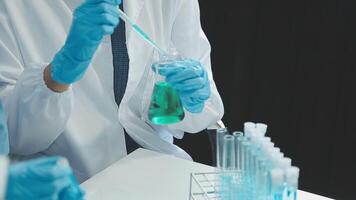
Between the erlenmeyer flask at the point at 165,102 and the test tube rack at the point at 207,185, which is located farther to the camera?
the erlenmeyer flask at the point at 165,102

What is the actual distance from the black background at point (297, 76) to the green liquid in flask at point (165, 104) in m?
1.46

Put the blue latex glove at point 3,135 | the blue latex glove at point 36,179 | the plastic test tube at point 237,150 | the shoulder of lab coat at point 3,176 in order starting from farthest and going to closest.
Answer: the blue latex glove at point 3,135 → the plastic test tube at point 237,150 → the blue latex glove at point 36,179 → the shoulder of lab coat at point 3,176

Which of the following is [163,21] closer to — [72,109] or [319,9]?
[72,109]

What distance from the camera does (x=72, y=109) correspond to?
63.9 inches

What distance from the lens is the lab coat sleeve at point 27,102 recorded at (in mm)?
1443

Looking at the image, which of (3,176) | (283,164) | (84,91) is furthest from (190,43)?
(3,176)

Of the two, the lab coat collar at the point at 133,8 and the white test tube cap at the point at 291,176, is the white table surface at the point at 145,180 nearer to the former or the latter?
the white test tube cap at the point at 291,176

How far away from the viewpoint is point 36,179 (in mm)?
764

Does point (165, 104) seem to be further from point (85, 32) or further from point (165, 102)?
point (85, 32)

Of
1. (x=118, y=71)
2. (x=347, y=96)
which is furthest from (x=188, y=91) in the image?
(x=347, y=96)

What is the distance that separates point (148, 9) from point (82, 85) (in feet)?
1.33

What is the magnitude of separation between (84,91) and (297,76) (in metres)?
1.54

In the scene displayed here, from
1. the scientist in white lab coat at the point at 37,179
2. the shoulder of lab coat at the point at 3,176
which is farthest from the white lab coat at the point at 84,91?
the shoulder of lab coat at the point at 3,176

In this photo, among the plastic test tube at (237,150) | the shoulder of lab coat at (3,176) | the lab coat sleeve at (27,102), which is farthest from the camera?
the lab coat sleeve at (27,102)
